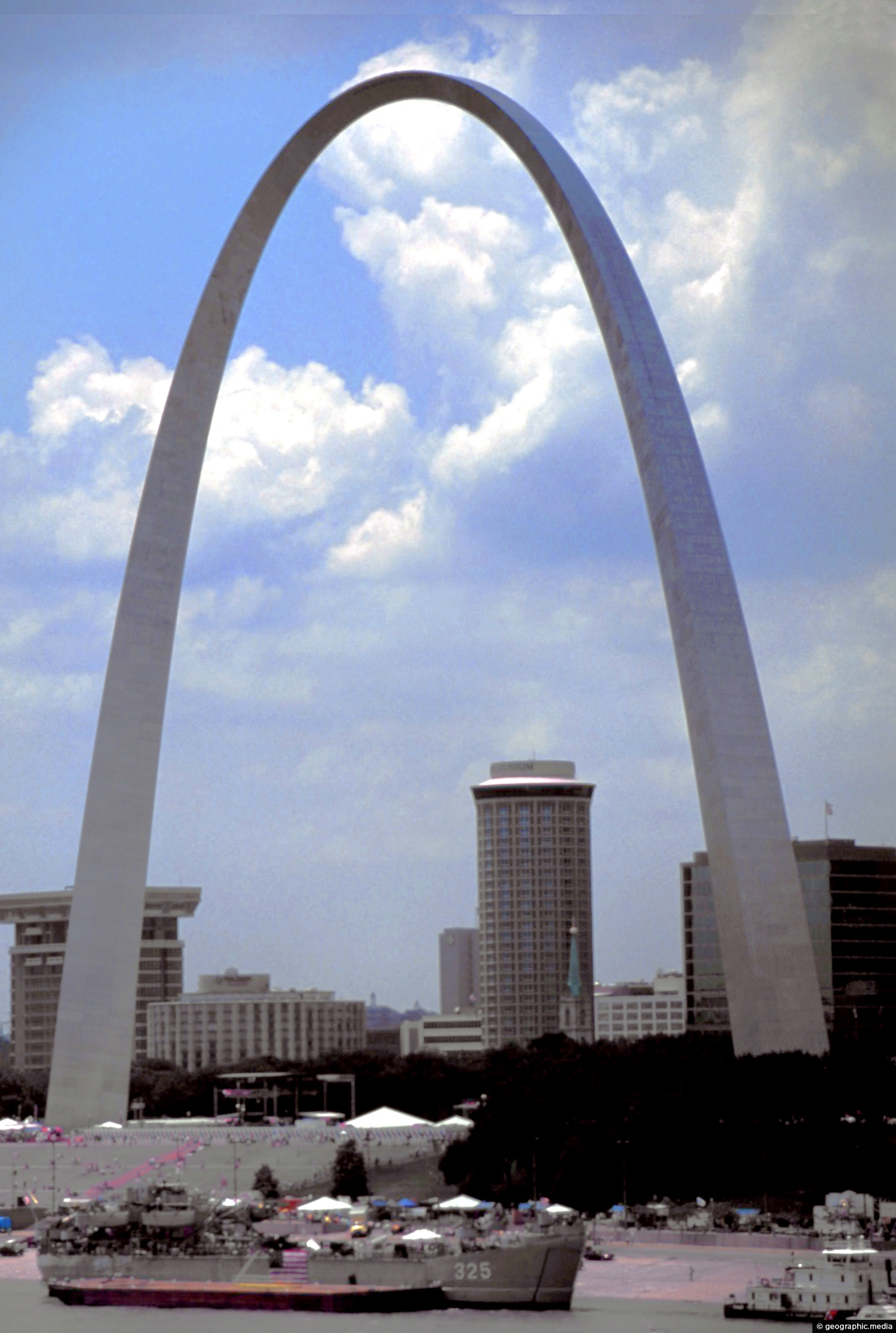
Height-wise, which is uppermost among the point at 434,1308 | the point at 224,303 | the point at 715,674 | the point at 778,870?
the point at 224,303

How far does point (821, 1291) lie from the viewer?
34.1 m

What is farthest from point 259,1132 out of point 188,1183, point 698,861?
point 698,861

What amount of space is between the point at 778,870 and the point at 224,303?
2212 cm

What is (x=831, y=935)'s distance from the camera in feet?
368

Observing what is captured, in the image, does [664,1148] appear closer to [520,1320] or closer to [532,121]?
[520,1320]

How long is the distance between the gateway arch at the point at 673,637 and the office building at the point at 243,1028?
106054 millimetres

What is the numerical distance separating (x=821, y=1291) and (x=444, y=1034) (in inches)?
5986

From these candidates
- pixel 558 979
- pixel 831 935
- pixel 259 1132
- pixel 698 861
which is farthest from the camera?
pixel 558 979

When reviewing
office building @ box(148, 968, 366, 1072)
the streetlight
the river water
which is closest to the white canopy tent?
the streetlight

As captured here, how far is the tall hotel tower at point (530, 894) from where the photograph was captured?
173 meters

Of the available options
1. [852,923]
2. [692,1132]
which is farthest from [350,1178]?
[852,923]

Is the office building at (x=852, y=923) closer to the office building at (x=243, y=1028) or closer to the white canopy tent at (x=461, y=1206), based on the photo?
the office building at (x=243, y=1028)

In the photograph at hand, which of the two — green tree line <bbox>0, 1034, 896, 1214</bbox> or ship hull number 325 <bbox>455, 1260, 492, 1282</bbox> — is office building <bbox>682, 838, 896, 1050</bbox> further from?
ship hull number 325 <bbox>455, 1260, 492, 1282</bbox>

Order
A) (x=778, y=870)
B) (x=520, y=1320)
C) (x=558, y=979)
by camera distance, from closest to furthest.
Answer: (x=520, y=1320)
(x=778, y=870)
(x=558, y=979)
